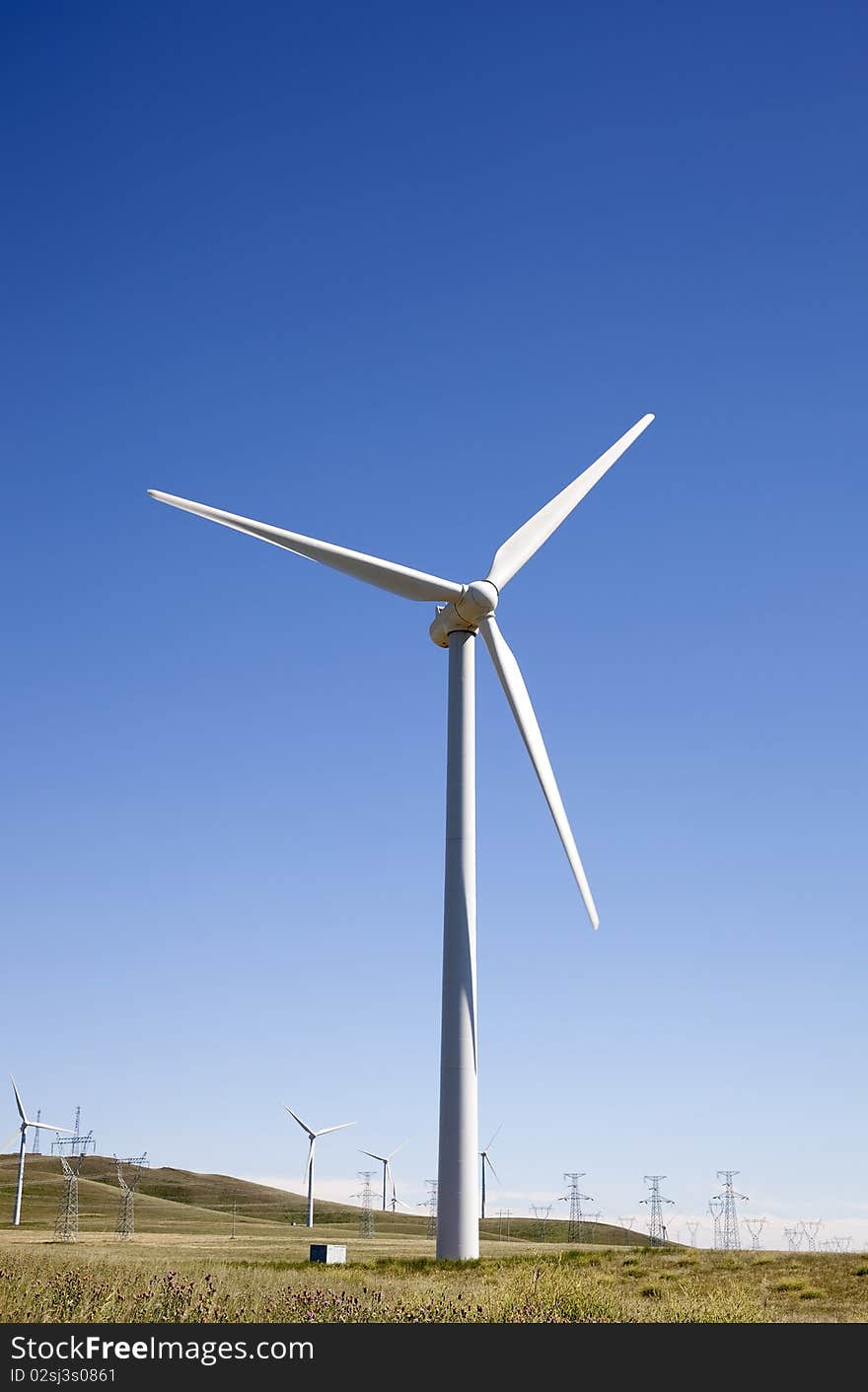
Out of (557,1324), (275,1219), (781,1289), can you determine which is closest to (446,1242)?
(781,1289)

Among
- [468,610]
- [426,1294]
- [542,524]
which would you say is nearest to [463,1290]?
[426,1294]

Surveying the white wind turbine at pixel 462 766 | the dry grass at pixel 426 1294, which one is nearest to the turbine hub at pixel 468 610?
the white wind turbine at pixel 462 766

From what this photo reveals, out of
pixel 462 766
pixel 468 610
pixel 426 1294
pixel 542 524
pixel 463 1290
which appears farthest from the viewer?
pixel 542 524

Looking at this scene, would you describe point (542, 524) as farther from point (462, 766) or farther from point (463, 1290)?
point (463, 1290)

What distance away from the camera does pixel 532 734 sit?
4612cm

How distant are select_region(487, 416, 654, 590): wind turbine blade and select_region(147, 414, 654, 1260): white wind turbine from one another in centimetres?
4

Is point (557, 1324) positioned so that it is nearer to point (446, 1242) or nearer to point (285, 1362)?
point (285, 1362)

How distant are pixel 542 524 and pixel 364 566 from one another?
25.5 ft

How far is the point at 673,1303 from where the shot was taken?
2498 centimetres

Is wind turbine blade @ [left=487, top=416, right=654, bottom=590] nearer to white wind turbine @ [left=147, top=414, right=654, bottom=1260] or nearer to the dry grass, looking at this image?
white wind turbine @ [left=147, top=414, right=654, bottom=1260]

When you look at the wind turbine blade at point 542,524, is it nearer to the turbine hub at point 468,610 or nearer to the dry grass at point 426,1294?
the turbine hub at point 468,610

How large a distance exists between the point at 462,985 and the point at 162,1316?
72.6 ft

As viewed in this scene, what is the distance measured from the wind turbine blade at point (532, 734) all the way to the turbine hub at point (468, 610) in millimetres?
579

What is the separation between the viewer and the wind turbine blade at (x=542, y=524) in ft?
159
